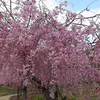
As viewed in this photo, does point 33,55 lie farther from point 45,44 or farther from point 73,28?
point 73,28

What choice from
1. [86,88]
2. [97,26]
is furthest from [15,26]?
[86,88]

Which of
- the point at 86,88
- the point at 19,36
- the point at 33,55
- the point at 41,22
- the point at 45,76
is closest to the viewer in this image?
the point at 33,55

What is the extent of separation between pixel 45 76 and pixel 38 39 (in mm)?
1219

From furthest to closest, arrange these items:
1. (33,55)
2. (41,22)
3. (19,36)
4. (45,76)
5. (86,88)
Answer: (86,88) < (45,76) < (41,22) < (19,36) < (33,55)

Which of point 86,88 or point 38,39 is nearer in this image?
point 38,39

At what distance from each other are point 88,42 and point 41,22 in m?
1.51

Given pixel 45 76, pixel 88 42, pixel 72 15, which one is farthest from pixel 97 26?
pixel 45 76

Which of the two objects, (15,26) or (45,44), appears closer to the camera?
(45,44)

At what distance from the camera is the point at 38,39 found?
11.8 ft

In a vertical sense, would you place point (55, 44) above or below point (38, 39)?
below

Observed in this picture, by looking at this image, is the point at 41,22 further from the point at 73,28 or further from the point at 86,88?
the point at 86,88

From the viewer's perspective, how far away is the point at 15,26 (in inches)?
132

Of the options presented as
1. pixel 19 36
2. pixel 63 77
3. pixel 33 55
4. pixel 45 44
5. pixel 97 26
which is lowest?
pixel 63 77

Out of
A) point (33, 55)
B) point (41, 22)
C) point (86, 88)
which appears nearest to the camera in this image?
point (33, 55)
